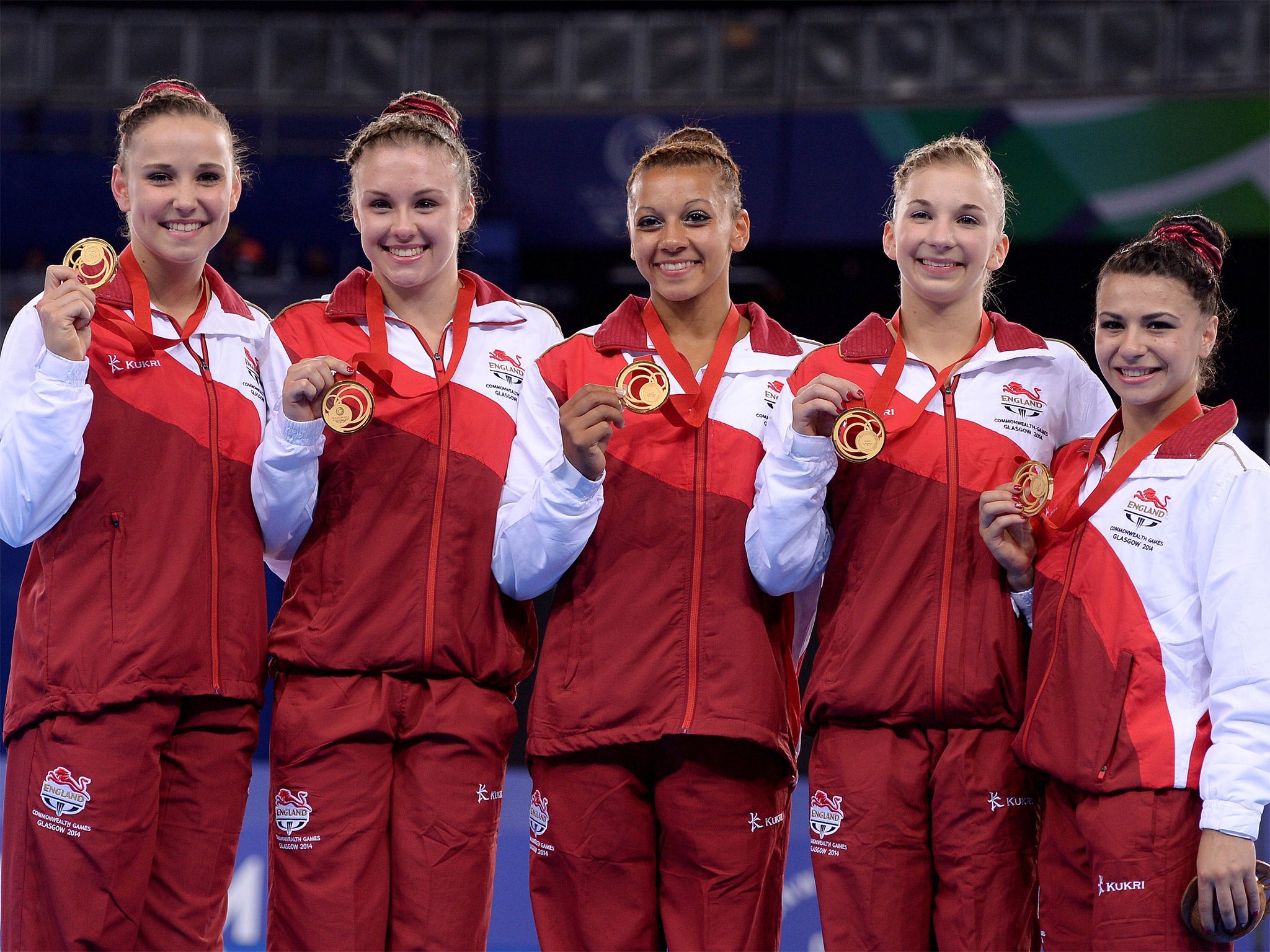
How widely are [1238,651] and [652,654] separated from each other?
128cm

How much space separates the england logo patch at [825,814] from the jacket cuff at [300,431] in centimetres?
146

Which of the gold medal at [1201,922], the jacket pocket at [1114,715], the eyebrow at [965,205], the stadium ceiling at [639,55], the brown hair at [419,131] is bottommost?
the gold medal at [1201,922]

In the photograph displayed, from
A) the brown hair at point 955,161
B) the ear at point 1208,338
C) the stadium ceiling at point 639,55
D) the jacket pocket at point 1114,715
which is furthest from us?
the stadium ceiling at point 639,55

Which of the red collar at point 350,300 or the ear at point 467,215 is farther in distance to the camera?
the ear at point 467,215

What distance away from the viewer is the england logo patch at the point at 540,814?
Result: 3270 millimetres

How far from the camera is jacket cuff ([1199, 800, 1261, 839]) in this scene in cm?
273

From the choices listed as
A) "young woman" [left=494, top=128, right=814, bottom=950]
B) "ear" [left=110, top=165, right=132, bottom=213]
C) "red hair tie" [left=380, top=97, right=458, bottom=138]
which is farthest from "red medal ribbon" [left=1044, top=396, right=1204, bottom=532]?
"ear" [left=110, top=165, right=132, bottom=213]

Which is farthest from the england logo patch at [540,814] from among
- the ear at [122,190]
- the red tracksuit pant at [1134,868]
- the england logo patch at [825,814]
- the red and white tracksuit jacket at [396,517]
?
the ear at [122,190]

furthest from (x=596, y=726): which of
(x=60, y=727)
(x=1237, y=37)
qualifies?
(x=1237, y=37)

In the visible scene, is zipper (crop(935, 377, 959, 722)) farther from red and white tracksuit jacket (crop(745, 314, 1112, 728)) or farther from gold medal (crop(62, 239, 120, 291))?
gold medal (crop(62, 239, 120, 291))

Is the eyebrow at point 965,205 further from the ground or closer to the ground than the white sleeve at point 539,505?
further from the ground

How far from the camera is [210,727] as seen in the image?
324cm

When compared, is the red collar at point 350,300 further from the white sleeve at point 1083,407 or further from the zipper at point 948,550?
the white sleeve at point 1083,407

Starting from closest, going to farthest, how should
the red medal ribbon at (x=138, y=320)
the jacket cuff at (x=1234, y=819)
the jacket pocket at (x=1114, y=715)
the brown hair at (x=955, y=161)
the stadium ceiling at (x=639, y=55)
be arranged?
the jacket cuff at (x=1234, y=819), the jacket pocket at (x=1114, y=715), the red medal ribbon at (x=138, y=320), the brown hair at (x=955, y=161), the stadium ceiling at (x=639, y=55)
